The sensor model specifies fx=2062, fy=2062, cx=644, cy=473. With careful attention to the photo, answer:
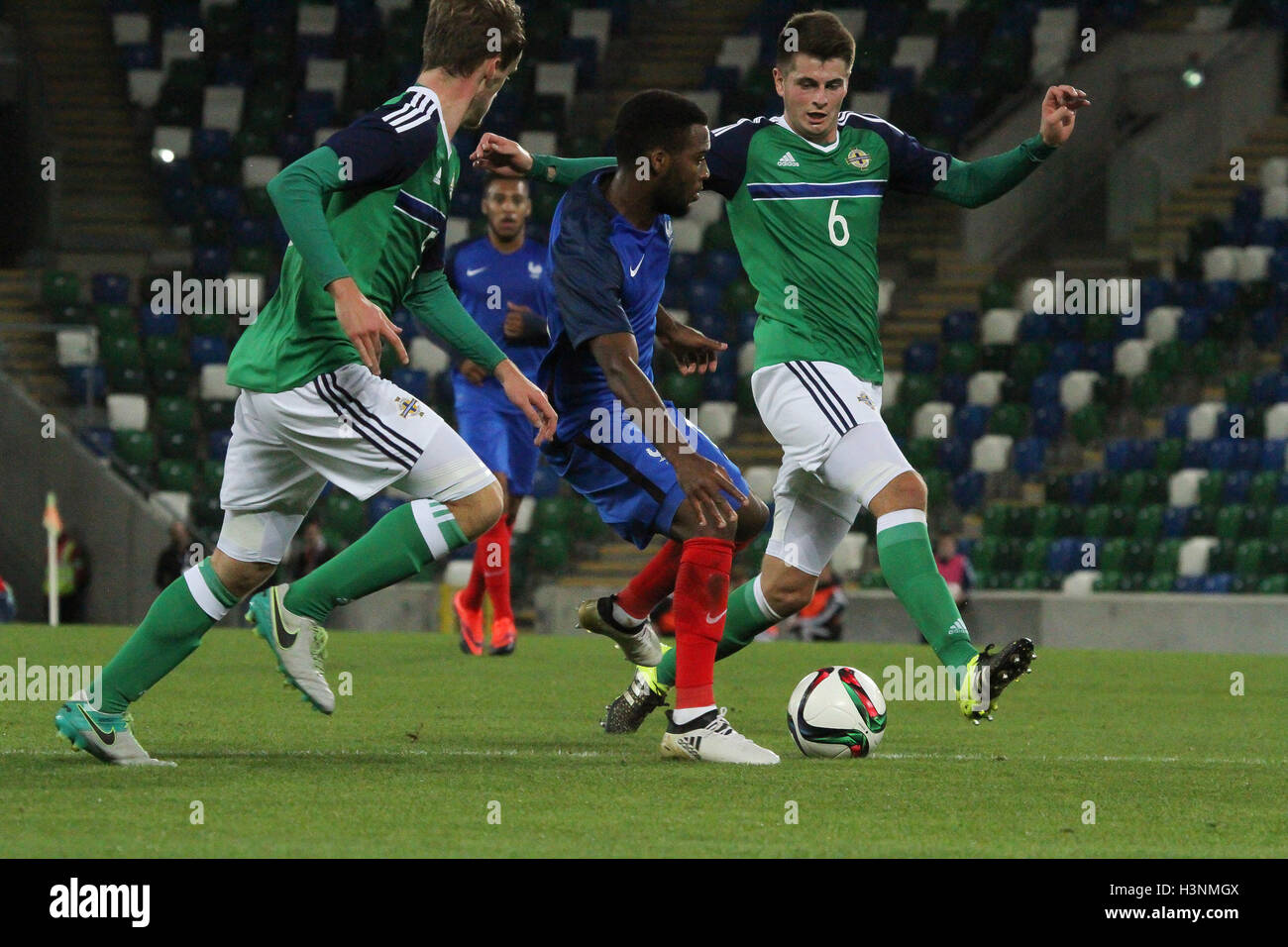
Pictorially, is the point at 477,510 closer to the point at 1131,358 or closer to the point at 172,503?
the point at 172,503

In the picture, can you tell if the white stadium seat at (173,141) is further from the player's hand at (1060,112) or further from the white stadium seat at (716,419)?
the player's hand at (1060,112)

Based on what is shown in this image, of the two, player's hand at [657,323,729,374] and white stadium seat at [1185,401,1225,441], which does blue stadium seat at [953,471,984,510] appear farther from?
player's hand at [657,323,729,374]

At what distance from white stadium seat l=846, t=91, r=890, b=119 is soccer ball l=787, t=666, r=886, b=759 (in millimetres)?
15000

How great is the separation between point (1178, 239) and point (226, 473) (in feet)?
51.7

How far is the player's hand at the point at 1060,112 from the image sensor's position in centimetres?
642

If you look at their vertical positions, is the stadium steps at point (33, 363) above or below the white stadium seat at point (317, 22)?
below

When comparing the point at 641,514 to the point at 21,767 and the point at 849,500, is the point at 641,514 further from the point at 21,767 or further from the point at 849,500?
the point at 21,767

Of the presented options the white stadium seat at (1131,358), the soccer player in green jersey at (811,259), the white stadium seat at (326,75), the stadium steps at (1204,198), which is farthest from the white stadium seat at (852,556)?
the soccer player in green jersey at (811,259)

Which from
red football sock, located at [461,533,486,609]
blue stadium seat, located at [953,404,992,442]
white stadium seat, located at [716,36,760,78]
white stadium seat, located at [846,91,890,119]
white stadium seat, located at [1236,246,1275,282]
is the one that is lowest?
red football sock, located at [461,533,486,609]

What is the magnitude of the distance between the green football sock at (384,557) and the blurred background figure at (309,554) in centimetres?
1069

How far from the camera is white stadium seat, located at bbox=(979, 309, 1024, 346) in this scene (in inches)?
752

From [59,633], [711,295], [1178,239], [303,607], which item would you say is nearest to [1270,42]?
[1178,239]

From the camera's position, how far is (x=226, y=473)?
589 centimetres

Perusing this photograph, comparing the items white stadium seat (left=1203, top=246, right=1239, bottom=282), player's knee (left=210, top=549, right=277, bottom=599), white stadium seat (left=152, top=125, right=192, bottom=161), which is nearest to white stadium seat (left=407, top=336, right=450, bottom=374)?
white stadium seat (left=152, top=125, right=192, bottom=161)
